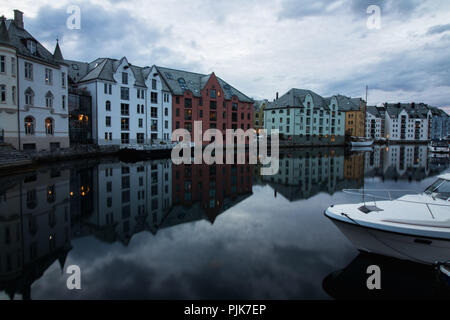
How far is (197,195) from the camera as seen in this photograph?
66.5 feet

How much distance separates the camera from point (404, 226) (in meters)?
8.66

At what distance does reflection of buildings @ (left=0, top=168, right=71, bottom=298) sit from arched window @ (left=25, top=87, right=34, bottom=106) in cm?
1859

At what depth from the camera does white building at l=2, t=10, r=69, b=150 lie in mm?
33719

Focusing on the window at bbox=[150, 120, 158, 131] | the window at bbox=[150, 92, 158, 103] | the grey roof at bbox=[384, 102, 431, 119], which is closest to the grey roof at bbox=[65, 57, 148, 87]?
the window at bbox=[150, 92, 158, 103]

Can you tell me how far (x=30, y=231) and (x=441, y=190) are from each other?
1721 centimetres

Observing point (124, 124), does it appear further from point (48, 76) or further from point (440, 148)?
point (440, 148)

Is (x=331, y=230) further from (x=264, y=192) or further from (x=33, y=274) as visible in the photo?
(x=33, y=274)

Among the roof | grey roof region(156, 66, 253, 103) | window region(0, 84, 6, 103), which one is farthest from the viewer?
the roof

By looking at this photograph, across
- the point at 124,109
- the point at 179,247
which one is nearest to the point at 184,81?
the point at 124,109

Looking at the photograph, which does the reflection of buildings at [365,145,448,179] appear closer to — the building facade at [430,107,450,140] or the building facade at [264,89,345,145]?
the building facade at [264,89,345,145]

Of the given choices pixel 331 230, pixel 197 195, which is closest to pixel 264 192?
pixel 197 195
